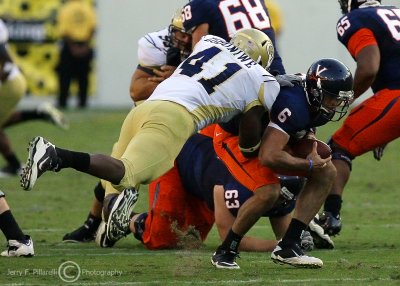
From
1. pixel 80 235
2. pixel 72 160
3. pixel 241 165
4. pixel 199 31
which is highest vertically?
pixel 199 31

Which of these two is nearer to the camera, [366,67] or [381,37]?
[366,67]

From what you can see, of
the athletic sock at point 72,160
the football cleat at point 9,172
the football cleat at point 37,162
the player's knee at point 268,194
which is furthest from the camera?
the football cleat at point 9,172

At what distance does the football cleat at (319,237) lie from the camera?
7.11 meters

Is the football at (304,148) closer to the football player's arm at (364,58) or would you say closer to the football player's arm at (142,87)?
the football player's arm at (364,58)

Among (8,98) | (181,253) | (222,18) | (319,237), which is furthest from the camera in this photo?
(8,98)

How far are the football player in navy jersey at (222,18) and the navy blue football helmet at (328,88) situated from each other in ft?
5.78

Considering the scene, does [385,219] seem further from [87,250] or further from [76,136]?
[76,136]

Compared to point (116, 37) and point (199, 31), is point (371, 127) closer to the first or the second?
point (199, 31)

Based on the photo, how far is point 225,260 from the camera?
611 cm

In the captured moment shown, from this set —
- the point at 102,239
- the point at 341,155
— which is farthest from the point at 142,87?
the point at 341,155

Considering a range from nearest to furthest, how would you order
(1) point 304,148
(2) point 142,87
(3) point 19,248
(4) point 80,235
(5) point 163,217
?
(1) point 304,148 → (3) point 19,248 → (5) point 163,217 → (4) point 80,235 → (2) point 142,87

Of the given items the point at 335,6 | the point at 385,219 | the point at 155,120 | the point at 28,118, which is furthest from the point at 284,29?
the point at 155,120

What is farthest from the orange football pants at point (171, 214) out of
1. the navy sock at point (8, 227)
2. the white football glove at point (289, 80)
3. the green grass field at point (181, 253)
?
the white football glove at point (289, 80)

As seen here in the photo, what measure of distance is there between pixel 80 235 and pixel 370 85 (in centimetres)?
220
